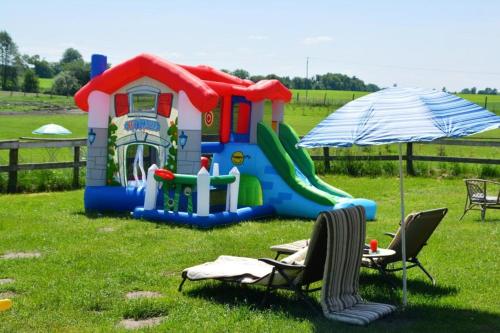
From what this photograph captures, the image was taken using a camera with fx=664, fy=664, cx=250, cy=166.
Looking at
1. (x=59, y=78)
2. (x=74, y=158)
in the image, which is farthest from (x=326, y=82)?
(x=74, y=158)

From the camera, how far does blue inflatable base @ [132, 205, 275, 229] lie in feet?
37.9

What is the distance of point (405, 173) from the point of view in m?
20.5

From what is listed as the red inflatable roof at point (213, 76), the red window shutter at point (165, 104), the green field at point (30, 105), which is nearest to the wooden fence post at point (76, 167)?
the red inflatable roof at point (213, 76)

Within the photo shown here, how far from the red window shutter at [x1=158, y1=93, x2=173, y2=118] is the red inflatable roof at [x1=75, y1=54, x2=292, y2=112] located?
0.91 feet

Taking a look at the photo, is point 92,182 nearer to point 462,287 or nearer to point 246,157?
point 246,157

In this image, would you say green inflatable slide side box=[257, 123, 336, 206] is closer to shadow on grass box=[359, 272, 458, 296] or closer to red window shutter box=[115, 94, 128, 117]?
red window shutter box=[115, 94, 128, 117]

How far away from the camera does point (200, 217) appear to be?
11.5 m

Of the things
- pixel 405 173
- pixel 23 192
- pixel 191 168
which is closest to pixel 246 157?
pixel 191 168

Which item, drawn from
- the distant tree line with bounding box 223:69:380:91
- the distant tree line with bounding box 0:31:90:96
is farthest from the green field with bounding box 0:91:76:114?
the distant tree line with bounding box 223:69:380:91

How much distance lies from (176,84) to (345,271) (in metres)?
7.17

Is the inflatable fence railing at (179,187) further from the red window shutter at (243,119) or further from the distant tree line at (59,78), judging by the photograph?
the distant tree line at (59,78)

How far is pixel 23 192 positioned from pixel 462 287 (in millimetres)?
11616

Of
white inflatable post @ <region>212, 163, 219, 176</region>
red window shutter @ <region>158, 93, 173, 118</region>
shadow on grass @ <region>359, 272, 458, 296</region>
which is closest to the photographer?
shadow on grass @ <region>359, 272, 458, 296</region>

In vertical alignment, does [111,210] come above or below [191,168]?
below
